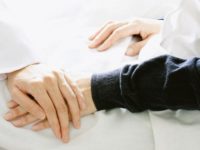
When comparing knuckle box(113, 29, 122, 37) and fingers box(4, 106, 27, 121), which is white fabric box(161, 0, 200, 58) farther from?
fingers box(4, 106, 27, 121)

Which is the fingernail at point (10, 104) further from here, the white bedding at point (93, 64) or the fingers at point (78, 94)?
the fingers at point (78, 94)

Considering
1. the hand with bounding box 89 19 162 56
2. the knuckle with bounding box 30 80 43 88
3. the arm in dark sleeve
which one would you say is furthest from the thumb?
the knuckle with bounding box 30 80 43 88

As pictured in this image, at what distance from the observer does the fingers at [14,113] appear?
0.72 metres

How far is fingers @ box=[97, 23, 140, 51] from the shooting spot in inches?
35.6

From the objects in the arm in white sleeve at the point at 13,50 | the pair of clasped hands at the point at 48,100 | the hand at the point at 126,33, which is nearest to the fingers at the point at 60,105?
the pair of clasped hands at the point at 48,100

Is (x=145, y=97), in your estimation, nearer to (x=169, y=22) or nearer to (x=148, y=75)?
(x=148, y=75)

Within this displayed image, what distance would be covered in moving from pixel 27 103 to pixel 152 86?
0.26m

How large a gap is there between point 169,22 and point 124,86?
22 cm

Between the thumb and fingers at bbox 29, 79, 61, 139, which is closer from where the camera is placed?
fingers at bbox 29, 79, 61, 139

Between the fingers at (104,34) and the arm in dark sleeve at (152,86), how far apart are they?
0.60 feet

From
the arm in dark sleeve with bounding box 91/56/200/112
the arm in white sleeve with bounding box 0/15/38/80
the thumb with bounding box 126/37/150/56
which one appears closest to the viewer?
the arm in dark sleeve with bounding box 91/56/200/112

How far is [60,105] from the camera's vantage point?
2.32 feet

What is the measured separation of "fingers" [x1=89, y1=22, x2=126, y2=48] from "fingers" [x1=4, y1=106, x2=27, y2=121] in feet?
0.90

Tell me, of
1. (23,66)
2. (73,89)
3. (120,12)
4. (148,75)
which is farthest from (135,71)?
(120,12)
